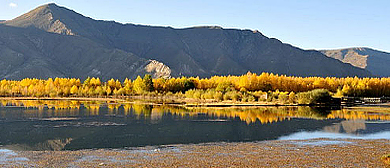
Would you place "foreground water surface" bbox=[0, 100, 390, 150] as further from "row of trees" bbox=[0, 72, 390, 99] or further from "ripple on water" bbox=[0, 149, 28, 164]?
"row of trees" bbox=[0, 72, 390, 99]

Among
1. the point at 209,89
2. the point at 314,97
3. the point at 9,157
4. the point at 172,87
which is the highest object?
the point at 172,87

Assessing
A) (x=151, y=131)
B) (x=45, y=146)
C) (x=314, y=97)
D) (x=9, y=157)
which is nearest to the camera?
(x=9, y=157)

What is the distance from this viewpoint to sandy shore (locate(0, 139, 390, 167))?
72.3 feet

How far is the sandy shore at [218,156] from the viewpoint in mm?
22047

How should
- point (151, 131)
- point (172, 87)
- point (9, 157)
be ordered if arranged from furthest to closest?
point (172, 87) → point (151, 131) → point (9, 157)

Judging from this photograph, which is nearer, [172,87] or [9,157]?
[9,157]

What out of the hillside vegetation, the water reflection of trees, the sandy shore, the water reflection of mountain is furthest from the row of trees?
the sandy shore

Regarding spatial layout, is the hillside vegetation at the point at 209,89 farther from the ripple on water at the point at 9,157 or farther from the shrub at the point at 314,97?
the ripple on water at the point at 9,157

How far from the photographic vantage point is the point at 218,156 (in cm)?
A: 2427

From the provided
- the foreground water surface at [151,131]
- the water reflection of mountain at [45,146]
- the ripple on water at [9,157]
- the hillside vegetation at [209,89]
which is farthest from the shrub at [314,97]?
the ripple on water at [9,157]

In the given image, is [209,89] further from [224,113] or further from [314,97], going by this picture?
[224,113]

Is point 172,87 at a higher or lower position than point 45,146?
higher

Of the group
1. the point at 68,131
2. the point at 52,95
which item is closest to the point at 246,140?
the point at 68,131

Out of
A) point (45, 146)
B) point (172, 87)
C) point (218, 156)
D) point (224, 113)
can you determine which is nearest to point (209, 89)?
point (172, 87)
